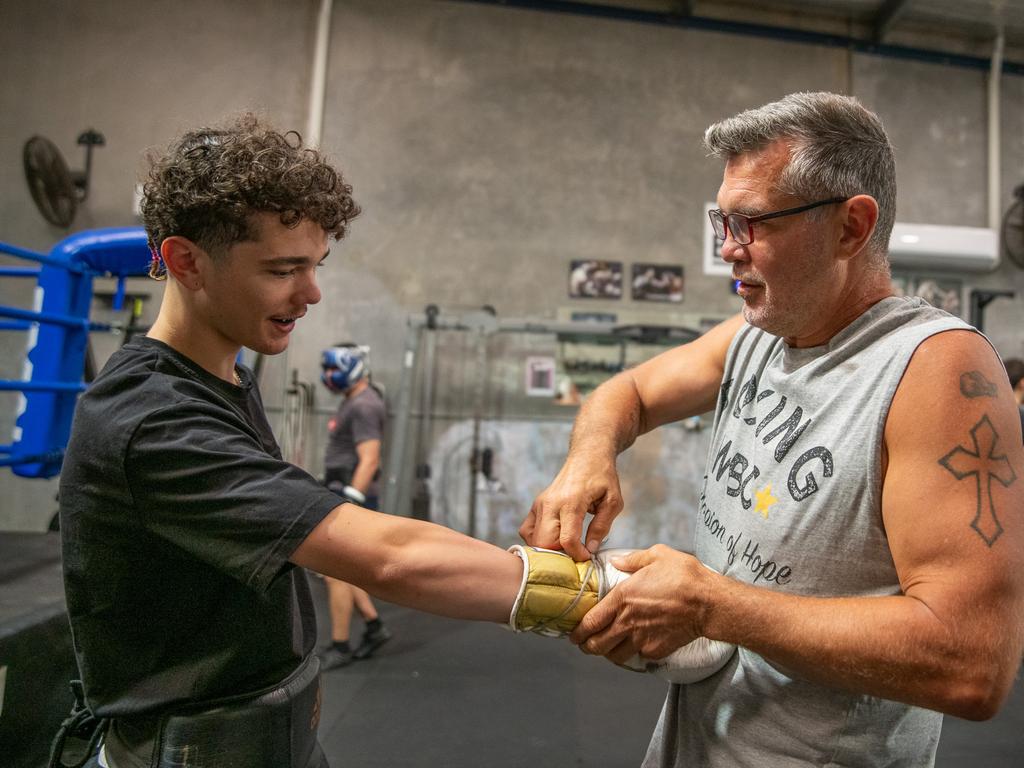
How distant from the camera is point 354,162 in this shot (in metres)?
6.53

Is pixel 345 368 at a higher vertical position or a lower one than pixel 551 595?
higher

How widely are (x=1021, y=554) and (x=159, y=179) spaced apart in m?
1.35

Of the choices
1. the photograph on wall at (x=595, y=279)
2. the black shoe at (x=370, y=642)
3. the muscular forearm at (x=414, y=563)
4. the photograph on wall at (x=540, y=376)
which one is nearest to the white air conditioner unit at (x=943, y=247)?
the photograph on wall at (x=595, y=279)

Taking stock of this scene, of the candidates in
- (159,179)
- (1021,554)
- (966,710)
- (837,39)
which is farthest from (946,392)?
(837,39)

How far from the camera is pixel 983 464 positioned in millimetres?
849

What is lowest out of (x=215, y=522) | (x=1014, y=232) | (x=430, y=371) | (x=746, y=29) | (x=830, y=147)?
(x=215, y=522)

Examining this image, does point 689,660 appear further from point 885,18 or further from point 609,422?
point 885,18

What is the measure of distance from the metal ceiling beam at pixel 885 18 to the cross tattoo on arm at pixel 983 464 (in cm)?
759

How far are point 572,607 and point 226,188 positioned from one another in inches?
33.9

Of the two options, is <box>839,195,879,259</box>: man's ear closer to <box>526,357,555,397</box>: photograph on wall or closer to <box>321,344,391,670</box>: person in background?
<box>321,344,391,670</box>: person in background

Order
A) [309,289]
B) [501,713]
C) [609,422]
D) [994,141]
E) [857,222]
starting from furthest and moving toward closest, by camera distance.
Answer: [994,141] < [501,713] < [609,422] < [309,289] < [857,222]

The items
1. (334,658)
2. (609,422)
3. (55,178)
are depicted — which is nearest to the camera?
(609,422)

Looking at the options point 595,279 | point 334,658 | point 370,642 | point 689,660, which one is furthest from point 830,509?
point 595,279

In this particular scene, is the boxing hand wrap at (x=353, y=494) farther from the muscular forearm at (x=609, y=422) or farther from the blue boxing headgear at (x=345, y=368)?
the muscular forearm at (x=609, y=422)
